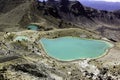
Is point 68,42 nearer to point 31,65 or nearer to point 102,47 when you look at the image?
point 102,47

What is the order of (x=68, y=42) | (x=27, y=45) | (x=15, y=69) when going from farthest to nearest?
1. (x=68, y=42)
2. (x=27, y=45)
3. (x=15, y=69)

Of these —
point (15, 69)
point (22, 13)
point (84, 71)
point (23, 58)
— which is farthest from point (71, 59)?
point (22, 13)

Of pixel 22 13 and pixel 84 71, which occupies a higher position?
pixel 84 71

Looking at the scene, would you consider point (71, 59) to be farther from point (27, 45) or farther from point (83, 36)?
point (83, 36)

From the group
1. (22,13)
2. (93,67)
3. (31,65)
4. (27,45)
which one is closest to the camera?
(31,65)

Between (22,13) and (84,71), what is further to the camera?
(22,13)

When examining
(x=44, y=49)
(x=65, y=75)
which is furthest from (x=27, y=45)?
(x=65, y=75)
